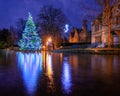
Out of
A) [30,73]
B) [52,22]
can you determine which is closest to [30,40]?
[52,22]

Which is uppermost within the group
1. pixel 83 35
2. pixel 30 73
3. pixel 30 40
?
pixel 83 35

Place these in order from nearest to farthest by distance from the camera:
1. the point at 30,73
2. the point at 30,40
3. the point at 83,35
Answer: the point at 30,73
the point at 30,40
the point at 83,35

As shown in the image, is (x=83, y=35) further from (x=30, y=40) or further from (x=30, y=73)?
(x=30, y=73)

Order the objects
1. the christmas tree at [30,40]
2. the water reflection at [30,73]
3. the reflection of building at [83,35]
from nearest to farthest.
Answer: the water reflection at [30,73], the christmas tree at [30,40], the reflection of building at [83,35]

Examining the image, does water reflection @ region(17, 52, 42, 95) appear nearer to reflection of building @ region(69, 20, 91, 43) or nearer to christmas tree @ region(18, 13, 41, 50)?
→ christmas tree @ region(18, 13, 41, 50)

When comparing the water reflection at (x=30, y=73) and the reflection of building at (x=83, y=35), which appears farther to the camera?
the reflection of building at (x=83, y=35)

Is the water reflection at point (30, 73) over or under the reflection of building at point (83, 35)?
under

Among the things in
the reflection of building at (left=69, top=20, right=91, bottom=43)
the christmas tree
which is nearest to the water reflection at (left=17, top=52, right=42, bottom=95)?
the christmas tree

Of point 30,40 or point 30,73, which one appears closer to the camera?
point 30,73

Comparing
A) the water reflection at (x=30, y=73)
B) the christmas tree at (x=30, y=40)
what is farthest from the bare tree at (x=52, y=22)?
the water reflection at (x=30, y=73)

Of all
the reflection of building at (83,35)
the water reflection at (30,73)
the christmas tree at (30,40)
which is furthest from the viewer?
the reflection of building at (83,35)

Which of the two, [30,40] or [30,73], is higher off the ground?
[30,40]

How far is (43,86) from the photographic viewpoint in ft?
23.8

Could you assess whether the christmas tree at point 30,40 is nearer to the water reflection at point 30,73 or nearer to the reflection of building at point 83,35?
the reflection of building at point 83,35
